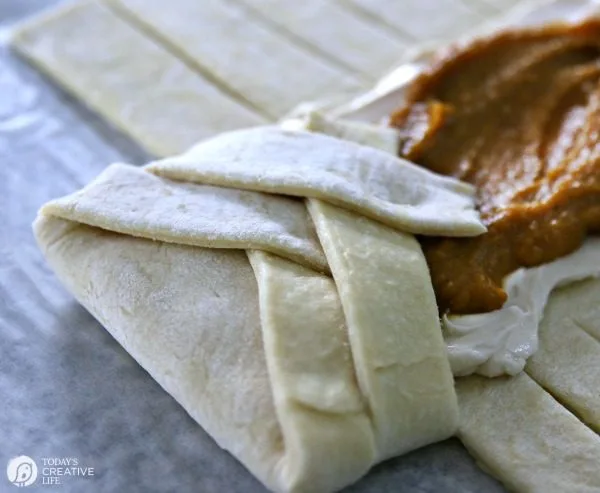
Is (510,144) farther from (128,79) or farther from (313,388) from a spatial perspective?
(128,79)

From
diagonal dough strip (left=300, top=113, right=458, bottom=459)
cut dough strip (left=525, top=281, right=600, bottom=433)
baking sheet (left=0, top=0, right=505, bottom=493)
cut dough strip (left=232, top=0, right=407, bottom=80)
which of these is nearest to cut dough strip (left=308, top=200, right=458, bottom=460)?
diagonal dough strip (left=300, top=113, right=458, bottom=459)

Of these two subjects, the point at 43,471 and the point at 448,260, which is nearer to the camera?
the point at 43,471

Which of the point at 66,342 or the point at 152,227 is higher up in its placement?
the point at 152,227

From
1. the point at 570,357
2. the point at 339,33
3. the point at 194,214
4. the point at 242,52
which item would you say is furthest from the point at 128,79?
the point at 570,357

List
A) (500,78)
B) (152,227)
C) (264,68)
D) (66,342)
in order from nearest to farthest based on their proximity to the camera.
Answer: (152,227), (66,342), (500,78), (264,68)

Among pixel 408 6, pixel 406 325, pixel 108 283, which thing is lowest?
pixel 108 283

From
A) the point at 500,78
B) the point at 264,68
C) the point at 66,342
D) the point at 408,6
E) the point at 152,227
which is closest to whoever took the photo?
the point at 152,227

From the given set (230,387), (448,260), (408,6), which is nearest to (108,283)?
(230,387)

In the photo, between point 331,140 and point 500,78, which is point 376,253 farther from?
point 500,78
